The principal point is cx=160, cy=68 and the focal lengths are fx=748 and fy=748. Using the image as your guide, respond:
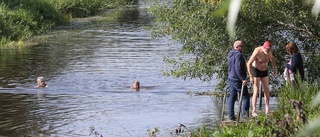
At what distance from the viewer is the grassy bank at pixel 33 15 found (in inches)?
1339

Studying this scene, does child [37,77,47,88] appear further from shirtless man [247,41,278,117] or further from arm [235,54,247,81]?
arm [235,54,247,81]

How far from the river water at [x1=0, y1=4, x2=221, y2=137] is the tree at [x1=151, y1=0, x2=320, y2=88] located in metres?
1.21

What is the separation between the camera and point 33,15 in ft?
126

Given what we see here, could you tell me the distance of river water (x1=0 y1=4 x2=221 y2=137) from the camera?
1511 cm

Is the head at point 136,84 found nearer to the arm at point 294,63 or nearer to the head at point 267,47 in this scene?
the arm at point 294,63

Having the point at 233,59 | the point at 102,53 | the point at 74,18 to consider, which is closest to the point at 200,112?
the point at 233,59

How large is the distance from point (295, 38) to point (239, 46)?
446 centimetres

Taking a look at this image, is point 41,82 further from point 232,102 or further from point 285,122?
point 285,122

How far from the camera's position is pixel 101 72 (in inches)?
944

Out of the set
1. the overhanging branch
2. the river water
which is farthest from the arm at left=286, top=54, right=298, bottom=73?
the overhanging branch

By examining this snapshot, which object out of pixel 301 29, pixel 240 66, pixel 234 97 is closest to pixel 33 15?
pixel 301 29

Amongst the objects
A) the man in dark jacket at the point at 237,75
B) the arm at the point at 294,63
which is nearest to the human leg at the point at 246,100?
the man in dark jacket at the point at 237,75

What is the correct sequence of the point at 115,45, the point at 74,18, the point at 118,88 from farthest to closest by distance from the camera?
1. the point at 74,18
2. the point at 115,45
3. the point at 118,88

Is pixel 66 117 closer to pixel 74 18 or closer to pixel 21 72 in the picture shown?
pixel 21 72
